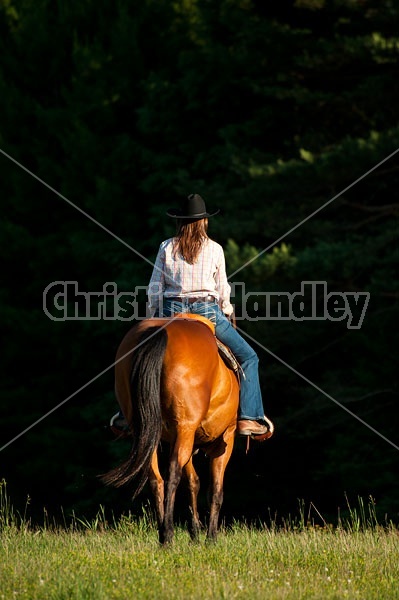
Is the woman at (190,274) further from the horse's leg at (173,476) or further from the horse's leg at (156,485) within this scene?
the horse's leg at (173,476)

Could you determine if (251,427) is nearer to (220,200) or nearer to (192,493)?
(192,493)

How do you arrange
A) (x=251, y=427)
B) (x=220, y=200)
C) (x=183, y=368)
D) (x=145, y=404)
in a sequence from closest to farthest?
(x=145, y=404), (x=183, y=368), (x=251, y=427), (x=220, y=200)

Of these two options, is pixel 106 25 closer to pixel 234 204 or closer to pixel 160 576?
pixel 234 204

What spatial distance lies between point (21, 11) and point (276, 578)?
83.0 feet

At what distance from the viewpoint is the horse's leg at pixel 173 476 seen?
6.62 metres

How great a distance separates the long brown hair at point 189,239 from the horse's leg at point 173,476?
4.63 ft

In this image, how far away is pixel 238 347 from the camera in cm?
765

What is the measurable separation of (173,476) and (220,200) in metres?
11.8

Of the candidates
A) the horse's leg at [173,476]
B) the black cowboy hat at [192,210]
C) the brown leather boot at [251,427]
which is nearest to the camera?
Result: the horse's leg at [173,476]

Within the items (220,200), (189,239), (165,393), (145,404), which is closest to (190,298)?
(189,239)

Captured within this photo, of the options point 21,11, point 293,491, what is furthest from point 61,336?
point 21,11

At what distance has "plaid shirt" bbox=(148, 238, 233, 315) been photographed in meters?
7.30

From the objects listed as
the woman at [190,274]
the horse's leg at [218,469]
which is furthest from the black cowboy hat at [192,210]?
the horse's leg at [218,469]

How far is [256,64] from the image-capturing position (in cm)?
1855
